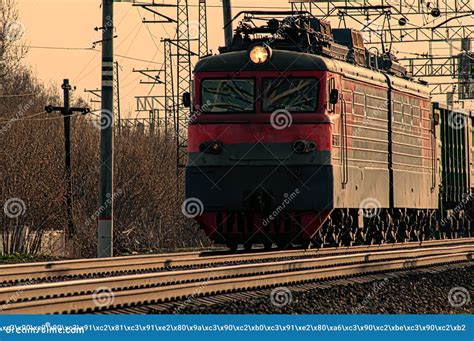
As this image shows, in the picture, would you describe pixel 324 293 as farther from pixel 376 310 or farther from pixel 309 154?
pixel 309 154

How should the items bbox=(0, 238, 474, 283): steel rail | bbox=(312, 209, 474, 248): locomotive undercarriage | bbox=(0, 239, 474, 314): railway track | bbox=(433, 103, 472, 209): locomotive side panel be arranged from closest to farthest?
bbox=(0, 239, 474, 314): railway track < bbox=(0, 238, 474, 283): steel rail < bbox=(312, 209, 474, 248): locomotive undercarriage < bbox=(433, 103, 472, 209): locomotive side panel

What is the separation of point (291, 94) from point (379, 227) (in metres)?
5.17

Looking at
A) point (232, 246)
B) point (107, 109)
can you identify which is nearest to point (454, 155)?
point (232, 246)

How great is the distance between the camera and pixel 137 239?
36.5 metres

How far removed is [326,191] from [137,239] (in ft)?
50.2

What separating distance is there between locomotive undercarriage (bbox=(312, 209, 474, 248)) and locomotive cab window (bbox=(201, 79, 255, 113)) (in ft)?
8.46

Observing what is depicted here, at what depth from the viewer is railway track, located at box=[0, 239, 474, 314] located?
1251 cm

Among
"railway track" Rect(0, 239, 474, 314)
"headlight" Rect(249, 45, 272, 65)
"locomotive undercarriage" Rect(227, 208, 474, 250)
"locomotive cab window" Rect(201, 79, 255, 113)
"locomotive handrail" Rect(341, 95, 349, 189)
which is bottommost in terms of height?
"railway track" Rect(0, 239, 474, 314)

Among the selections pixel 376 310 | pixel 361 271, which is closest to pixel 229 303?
pixel 376 310

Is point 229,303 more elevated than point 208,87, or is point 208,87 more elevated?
point 208,87

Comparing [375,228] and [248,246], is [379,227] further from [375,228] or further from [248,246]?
[248,246]

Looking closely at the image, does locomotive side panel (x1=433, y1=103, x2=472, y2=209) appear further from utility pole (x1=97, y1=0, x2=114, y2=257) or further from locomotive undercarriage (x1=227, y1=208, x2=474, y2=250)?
utility pole (x1=97, y1=0, x2=114, y2=257)

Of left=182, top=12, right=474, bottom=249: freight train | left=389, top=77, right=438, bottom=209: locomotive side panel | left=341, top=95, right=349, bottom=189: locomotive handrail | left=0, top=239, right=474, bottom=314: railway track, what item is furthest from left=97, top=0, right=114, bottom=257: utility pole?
left=389, top=77, right=438, bottom=209: locomotive side panel

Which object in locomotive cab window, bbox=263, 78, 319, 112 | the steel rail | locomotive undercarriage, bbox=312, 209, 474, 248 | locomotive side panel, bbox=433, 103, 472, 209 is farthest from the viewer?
locomotive side panel, bbox=433, 103, 472, 209
